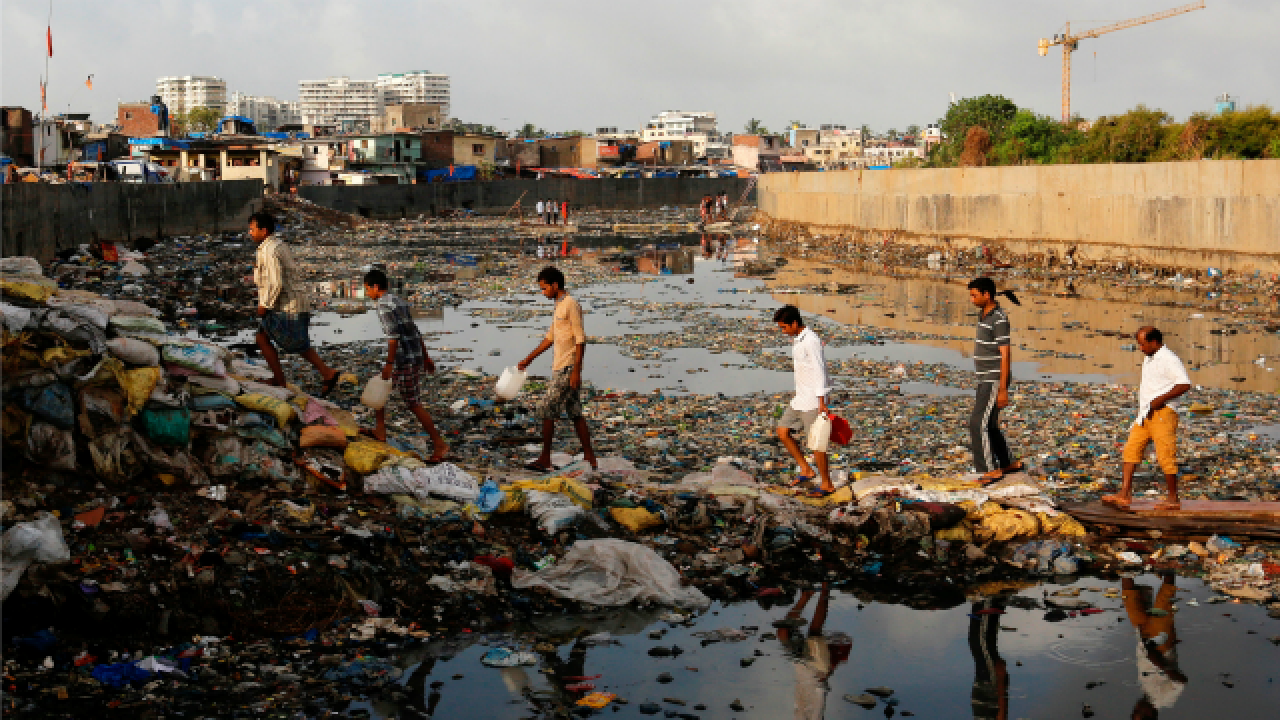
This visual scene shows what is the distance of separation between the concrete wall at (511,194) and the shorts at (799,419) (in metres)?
45.1

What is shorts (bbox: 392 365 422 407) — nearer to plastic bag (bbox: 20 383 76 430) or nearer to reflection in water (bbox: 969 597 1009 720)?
plastic bag (bbox: 20 383 76 430)

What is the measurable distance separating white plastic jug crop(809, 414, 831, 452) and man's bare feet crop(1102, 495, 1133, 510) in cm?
170

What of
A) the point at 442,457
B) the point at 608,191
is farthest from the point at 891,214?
the point at 608,191

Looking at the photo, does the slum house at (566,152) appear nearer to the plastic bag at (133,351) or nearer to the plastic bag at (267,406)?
the plastic bag at (267,406)

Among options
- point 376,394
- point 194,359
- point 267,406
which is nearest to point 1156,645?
point 376,394

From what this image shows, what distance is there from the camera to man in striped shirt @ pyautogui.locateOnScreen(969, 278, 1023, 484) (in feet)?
23.8

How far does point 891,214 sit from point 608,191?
3492 cm

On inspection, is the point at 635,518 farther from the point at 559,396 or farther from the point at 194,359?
the point at 194,359

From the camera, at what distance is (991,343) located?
24.0 ft

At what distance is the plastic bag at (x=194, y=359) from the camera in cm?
675

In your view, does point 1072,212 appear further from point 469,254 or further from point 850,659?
point 850,659

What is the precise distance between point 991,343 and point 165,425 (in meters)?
4.92

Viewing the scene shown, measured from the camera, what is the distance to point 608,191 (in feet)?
212

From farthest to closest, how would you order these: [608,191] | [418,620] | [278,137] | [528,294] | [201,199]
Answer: [278,137], [608,191], [201,199], [528,294], [418,620]
